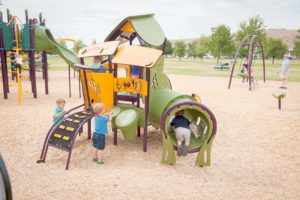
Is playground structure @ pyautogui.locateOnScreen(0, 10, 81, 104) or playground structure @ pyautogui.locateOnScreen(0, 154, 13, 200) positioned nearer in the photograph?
playground structure @ pyautogui.locateOnScreen(0, 154, 13, 200)

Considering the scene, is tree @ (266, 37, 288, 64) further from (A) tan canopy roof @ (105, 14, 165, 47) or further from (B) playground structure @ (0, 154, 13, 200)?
(B) playground structure @ (0, 154, 13, 200)

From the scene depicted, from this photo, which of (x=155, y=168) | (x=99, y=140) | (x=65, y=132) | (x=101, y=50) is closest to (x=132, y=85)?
(x=101, y=50)

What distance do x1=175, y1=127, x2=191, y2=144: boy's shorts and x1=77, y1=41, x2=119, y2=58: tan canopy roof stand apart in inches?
77.1

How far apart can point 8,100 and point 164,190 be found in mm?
8548

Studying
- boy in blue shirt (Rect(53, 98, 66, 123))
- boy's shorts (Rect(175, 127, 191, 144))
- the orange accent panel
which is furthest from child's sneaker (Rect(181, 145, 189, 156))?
boy in blue shirt (Rect(53, 98, 66, 123))

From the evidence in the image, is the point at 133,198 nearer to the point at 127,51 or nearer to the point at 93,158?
the point at 93,158

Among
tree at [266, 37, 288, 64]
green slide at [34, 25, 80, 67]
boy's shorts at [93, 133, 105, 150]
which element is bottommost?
boy's shorts at [93, 133, 105, 150]

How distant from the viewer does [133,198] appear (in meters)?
3.46

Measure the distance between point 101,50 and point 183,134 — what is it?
238 cm

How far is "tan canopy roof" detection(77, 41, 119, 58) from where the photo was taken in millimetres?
5189

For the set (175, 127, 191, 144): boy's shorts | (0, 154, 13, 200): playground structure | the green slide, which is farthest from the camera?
the green slide

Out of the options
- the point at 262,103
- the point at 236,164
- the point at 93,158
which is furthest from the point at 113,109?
the point at 262,103

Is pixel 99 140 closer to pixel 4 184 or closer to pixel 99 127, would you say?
pixel 99 127

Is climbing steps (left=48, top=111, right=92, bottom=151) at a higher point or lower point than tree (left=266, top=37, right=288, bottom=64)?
lower
